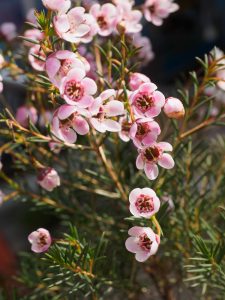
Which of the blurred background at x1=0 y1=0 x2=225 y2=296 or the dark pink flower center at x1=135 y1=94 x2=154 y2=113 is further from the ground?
the blurred background at x1=0 y1=0 x2=225 y2=296

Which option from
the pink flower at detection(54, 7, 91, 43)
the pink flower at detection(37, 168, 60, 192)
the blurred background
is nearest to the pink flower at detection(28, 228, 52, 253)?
the pink flower at detection(37, 168, 60, 192)

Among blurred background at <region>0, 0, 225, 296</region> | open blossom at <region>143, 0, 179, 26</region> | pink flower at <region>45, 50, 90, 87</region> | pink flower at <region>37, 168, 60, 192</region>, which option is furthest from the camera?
blurred background at <region>0, 0, 225, 296</region>

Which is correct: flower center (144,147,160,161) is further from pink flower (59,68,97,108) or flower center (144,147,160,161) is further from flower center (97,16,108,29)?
flower center (97,16,108,29)

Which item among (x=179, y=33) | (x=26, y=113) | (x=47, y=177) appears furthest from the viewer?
(x=179, y=33)

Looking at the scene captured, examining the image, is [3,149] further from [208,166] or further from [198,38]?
[198,38]

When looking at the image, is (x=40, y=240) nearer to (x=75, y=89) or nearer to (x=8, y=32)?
(x=75, y=89)

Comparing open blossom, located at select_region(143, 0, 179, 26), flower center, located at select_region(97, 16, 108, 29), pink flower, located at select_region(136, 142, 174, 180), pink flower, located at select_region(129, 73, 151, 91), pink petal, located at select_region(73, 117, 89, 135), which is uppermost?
open blossom, located at select_region(143, 0, 179, 26)

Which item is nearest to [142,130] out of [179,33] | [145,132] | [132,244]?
[145,132]
